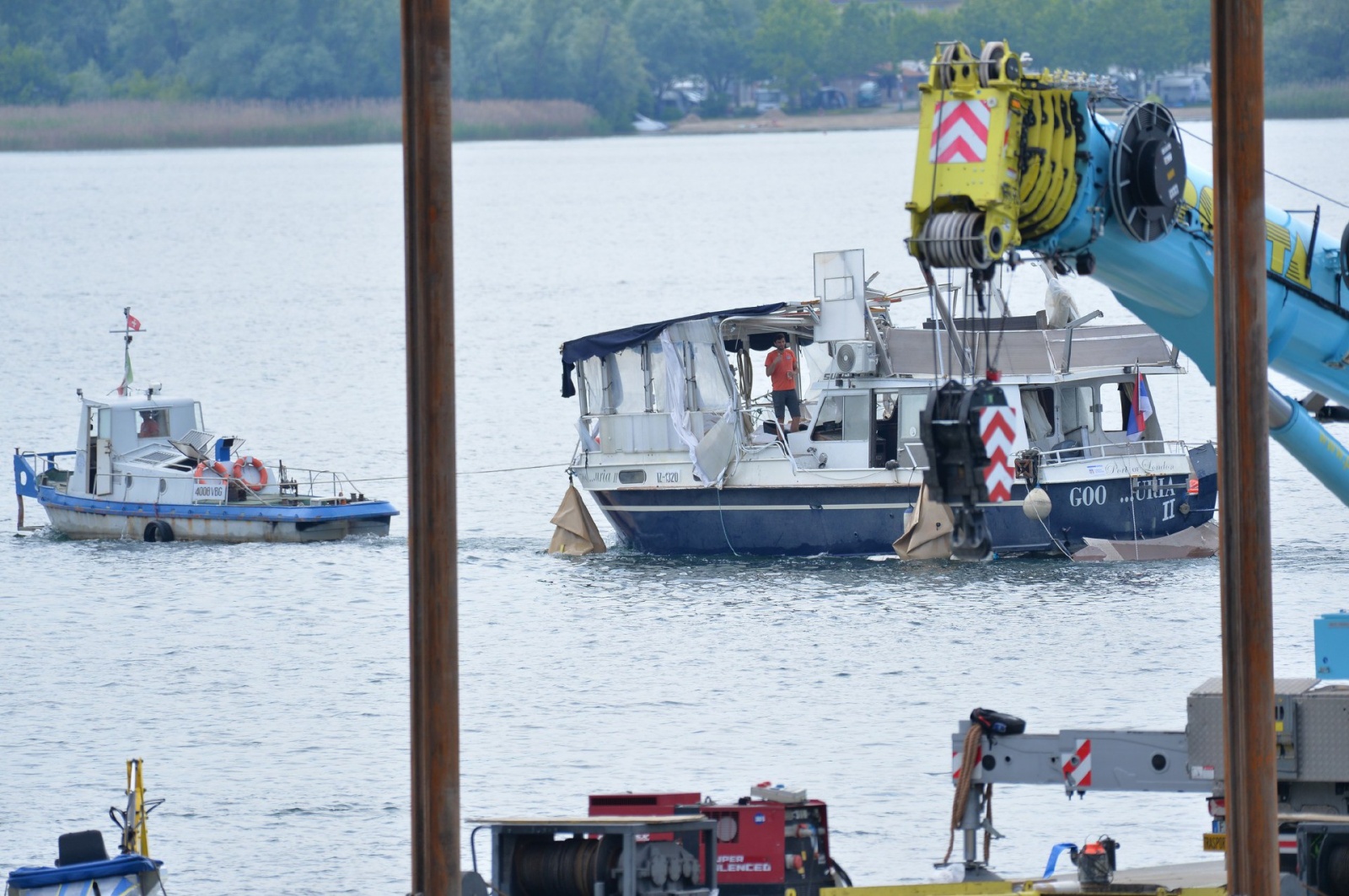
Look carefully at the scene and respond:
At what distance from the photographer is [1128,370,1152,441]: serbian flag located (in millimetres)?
37094

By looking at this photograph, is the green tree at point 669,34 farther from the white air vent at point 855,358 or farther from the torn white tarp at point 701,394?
the white air vent at point 855,358

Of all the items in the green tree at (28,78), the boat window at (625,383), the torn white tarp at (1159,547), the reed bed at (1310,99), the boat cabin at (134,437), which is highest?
the green tree at (28,78)

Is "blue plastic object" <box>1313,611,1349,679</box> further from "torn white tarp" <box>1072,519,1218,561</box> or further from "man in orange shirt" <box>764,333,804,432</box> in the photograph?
"man in orange shirt" <box>764,333,804,432</box>

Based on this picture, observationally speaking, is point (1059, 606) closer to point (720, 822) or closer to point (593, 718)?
point (593, 718)

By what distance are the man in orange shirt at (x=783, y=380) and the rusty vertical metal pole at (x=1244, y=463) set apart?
24.5m

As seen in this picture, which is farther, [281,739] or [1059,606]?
[1059,606]

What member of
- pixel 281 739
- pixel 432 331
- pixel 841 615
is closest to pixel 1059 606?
pixel 841 615

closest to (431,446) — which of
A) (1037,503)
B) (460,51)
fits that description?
(1037,503)

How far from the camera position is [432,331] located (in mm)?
14070

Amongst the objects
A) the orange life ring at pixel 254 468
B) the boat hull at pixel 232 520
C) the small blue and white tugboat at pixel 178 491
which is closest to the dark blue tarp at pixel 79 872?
the boat hull at pixel 232 520

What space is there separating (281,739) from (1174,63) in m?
135

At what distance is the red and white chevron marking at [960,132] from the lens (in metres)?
13.2

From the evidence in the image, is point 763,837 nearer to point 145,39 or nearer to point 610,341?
point 610,341

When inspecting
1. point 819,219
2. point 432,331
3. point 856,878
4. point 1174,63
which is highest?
point 1174,63
